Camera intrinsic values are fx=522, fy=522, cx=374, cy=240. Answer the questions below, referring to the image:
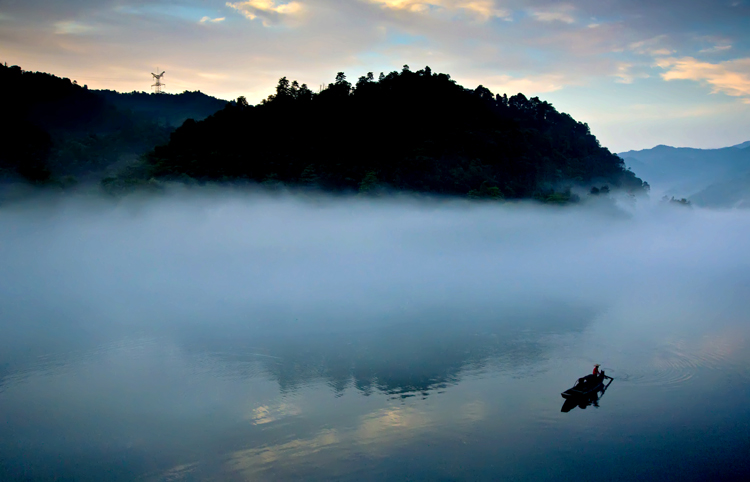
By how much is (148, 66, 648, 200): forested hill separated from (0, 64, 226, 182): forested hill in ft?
20.1

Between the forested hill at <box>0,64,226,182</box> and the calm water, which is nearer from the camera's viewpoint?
the calm water

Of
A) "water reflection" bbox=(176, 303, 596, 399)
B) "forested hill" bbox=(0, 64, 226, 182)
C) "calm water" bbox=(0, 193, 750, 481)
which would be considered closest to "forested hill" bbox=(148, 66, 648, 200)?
"forested hill" bbox=(0, 64, 226, 182)

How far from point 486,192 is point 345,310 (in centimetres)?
4093

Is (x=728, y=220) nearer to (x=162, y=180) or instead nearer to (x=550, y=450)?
(x=162, y=180)

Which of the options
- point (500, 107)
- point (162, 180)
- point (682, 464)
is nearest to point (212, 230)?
point (162, 180)

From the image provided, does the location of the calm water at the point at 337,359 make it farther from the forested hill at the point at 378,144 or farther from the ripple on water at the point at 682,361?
the forested hill at the point at 378,144

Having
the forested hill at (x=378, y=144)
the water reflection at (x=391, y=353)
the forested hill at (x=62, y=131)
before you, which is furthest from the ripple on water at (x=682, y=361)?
the forested hill at (x=62, y=131)

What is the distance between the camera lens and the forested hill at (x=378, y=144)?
224 feet

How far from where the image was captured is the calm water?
16.0 meters

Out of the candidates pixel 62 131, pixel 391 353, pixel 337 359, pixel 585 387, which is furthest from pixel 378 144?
pixel 585 387

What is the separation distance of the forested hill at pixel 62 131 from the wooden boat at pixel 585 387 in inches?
2170

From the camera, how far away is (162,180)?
6141 centimetres

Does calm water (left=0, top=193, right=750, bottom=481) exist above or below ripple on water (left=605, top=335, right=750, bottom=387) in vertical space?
below

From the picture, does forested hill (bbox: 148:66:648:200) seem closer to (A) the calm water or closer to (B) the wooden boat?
(A) the calm water
